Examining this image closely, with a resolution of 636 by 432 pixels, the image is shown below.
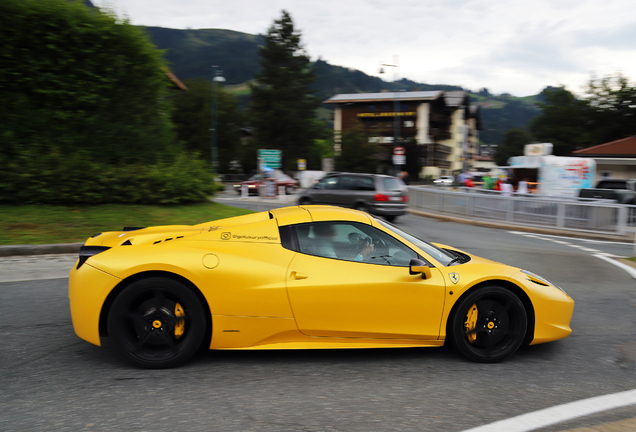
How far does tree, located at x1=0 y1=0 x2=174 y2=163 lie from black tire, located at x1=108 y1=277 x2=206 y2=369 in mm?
9730

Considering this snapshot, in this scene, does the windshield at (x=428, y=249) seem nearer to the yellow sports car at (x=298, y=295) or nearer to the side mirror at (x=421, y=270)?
the yellow sports car at (x=298, y=295)

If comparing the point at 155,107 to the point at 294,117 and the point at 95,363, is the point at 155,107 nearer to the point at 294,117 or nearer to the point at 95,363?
the point at 95,363

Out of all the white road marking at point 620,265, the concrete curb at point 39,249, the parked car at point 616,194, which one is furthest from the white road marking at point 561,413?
the parked car at point 616,194

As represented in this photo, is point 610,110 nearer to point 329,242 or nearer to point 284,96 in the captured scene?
point 284,96

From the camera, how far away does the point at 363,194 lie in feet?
53.2

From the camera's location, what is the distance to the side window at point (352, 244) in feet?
13.0

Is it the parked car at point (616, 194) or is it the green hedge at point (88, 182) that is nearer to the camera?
the green hedge at point (88, 182)

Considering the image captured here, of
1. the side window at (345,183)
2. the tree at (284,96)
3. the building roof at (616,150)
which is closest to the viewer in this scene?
the side window at (345,183)

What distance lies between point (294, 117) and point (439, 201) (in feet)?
132

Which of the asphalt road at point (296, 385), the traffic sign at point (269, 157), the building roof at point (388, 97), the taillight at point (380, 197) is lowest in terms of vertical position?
the asphalt road at point (296, 385)

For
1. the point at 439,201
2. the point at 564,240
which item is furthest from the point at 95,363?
the point at 439,201

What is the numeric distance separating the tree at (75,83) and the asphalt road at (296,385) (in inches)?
340

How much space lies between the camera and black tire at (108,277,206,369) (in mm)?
3643

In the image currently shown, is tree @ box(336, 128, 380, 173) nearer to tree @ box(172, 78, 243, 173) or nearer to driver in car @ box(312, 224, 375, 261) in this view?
tree @ box(172, 78, 243, 173)
